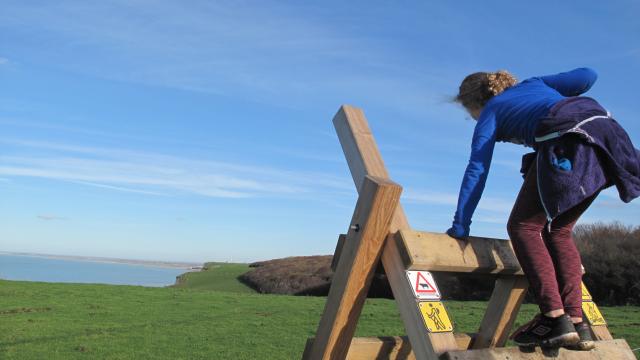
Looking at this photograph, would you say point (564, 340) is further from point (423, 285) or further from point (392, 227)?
point (392, 227)

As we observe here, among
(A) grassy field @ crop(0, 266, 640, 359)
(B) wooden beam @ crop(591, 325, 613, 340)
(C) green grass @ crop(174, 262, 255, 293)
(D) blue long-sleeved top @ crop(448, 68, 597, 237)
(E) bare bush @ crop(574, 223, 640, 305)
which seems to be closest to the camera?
(D) blue long-sleeved top @ crop(448, 68, 597, 237)

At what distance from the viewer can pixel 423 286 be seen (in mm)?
2867

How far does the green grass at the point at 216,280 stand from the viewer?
20.9 meters

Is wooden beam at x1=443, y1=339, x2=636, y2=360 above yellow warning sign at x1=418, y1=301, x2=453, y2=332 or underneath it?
underneath

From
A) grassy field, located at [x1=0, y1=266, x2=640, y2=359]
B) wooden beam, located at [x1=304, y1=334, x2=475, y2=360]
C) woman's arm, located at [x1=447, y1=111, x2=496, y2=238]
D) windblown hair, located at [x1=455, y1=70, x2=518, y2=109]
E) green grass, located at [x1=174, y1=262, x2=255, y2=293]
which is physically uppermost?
windblown hair, located at [x1=455, y1=70, x2=518, y2=109]

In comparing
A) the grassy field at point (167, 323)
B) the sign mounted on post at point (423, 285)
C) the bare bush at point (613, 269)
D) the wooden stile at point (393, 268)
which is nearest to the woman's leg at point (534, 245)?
the wooden stile at point (393, 268)

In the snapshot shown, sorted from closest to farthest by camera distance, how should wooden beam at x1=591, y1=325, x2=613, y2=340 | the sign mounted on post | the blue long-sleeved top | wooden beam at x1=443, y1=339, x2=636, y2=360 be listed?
wooden beam at x1=443, y1=339, x2=636, y2=360, the sign mounted on post, the blue long-sleeved top, wooden beam at x1=591, y1=325, x2=613, y2=340

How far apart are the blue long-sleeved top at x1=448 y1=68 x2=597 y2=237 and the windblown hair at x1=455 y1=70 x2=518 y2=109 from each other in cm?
15

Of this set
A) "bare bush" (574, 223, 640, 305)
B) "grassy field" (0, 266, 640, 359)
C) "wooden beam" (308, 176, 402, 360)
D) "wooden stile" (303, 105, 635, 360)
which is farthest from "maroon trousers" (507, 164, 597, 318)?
"bare bush" (574, 223, 640, 305)

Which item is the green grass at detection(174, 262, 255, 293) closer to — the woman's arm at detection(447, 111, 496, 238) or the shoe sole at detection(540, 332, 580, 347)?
the woman's arm at detection(447, 111, 496, 238)

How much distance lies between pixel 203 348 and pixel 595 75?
5235mm

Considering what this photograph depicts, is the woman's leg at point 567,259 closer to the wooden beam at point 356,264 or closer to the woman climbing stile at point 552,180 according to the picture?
the woman climbing stile at point 552,180

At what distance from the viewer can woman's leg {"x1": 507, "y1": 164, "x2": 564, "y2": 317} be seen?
285cm

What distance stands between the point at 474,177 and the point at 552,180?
0.40 metres
